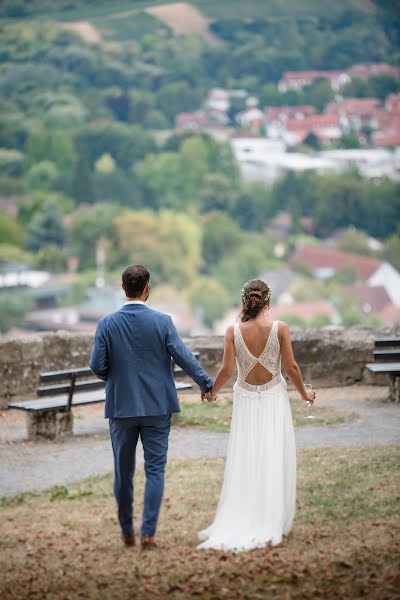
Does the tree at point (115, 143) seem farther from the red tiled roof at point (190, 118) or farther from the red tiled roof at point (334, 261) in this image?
the red tiled roof at point (334, 261)

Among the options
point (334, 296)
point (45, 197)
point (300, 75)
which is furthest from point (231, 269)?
point (300, 75)

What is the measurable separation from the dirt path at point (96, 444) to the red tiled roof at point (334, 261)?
378 feet

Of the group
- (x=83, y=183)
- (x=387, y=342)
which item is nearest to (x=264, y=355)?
(x=387, y=342)

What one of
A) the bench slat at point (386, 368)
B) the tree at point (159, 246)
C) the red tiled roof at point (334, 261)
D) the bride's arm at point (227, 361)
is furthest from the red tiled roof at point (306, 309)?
the bride's arm at point (227, 361)

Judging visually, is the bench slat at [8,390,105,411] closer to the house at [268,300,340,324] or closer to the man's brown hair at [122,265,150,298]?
the man's brown hair at [122,265,150,298]

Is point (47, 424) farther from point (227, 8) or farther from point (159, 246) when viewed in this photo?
point (227, 8)

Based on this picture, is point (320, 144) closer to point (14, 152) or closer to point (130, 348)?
point (14, 152)

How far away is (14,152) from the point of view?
477ft

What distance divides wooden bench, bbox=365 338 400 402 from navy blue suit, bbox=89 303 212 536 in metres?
4.28

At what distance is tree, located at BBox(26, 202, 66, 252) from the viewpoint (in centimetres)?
12678

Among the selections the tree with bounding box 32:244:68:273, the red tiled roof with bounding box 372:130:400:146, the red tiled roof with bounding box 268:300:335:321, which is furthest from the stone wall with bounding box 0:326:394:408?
the red tiled roof with bounding box 372:130:400:146

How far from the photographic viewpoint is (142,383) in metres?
5.21

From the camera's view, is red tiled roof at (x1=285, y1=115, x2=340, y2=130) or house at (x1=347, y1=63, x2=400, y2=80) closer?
red tiled roof at (x1=285, y1=115, x2=340, y2=130)

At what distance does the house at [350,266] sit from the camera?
123 metres
